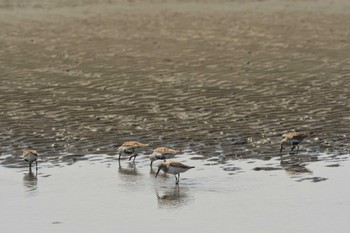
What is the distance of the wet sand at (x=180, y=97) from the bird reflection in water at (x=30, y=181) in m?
0.09

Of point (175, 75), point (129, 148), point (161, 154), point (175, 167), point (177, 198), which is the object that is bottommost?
point (177, 198)

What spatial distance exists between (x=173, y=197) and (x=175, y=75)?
56.0 ft

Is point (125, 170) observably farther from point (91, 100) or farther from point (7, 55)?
point (7, 55)

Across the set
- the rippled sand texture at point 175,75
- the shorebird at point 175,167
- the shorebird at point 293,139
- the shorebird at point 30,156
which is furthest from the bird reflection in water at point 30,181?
the shorebird at point 293,139

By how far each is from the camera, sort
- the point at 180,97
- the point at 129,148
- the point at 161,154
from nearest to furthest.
→ the point at 161,154 → the point at 129,148 → the point at 180,97

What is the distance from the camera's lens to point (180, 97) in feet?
113

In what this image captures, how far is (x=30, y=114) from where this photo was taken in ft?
105

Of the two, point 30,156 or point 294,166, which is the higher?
point 30,156

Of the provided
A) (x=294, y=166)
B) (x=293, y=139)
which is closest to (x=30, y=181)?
(x=294, y=166)

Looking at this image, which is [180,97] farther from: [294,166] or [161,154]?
[294,166]

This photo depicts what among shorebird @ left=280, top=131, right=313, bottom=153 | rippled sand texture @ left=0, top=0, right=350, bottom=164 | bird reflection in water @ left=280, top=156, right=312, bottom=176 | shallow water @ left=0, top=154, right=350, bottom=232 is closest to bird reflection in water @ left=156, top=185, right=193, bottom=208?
shallow water @ left=0, top=154, right=350, bottom=232

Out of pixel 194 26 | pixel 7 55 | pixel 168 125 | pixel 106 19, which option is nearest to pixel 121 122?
pixel 168 125

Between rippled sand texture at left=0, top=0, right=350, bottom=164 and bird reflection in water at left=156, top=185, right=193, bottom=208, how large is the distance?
3.39 metres

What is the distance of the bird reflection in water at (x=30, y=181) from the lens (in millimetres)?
23438
